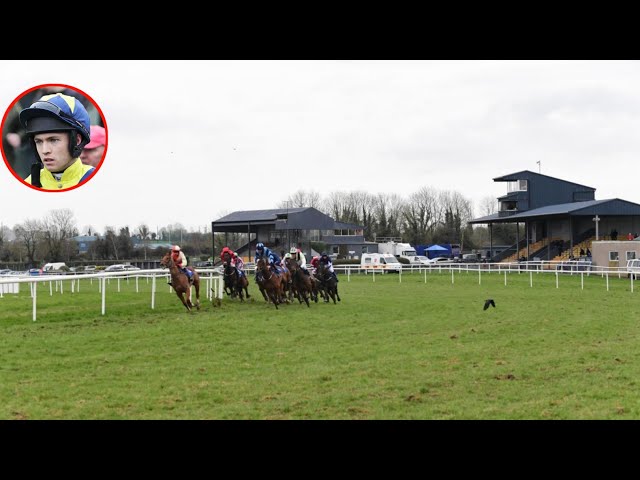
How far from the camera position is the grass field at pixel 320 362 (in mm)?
7484

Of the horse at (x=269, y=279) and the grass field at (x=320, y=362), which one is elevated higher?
the horse at (x=269, y=279)

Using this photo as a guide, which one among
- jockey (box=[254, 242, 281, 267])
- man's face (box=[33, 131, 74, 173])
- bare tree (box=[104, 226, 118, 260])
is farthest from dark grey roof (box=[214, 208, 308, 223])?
man's face (box=[33, 131, 74, 173])

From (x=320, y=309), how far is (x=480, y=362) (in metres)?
9.62

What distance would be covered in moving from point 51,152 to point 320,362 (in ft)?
16.8

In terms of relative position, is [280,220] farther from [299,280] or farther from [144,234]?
[299,280]

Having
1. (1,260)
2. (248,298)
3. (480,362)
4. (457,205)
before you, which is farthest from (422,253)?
(480,362)

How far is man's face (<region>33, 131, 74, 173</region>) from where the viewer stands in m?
6.42

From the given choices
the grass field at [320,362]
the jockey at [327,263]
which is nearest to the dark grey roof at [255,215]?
the jockey at [327,263]

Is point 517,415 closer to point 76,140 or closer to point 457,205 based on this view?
point 76,140

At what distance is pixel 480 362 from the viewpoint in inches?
403

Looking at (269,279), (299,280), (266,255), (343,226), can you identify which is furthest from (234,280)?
(343,226)

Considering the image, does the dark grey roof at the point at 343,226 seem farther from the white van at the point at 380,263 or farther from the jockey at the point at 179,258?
the jockey at the point at 179,258

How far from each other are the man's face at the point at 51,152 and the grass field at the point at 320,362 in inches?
92.1

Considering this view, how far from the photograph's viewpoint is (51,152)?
650 cm
